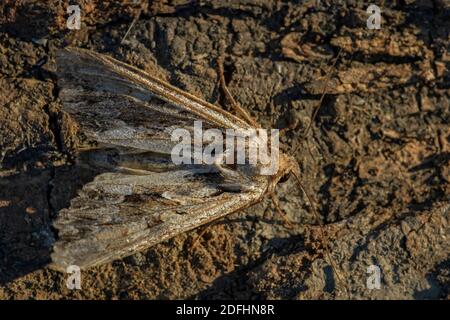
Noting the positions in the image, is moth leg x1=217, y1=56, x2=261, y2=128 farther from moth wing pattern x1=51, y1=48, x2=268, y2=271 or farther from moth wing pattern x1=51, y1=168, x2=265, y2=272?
moth wing pattern x1=51, y1=168, x2=265, y2=272

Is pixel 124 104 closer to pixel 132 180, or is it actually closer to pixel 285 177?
pixel 132 180

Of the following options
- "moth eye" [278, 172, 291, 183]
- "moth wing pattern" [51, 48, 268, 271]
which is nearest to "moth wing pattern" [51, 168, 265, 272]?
"moth wing pattern" [51, 48, 268, 271]

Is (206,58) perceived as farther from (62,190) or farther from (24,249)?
(24,249)

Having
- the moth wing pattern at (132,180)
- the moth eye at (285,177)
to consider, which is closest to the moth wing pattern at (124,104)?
the moth wing pattern at (132,180)

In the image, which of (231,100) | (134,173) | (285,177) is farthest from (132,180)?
(285,177)

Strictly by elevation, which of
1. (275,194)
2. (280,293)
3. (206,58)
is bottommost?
(280,293)

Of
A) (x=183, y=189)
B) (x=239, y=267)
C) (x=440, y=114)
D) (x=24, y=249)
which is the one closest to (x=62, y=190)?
(x=24, y=249)

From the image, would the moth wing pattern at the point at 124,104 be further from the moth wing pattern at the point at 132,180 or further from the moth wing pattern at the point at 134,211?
the moth wing pattern at the point at 134,211
